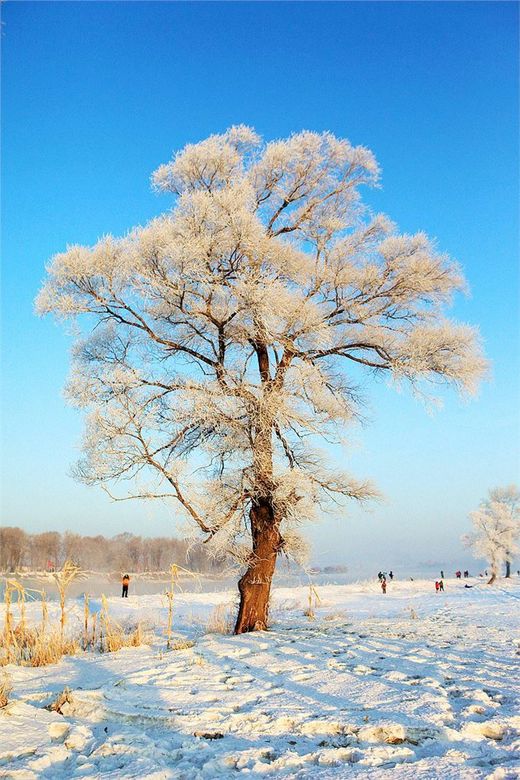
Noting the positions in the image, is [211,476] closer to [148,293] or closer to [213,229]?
[148,293]

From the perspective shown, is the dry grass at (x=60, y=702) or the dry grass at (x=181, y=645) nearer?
the dry grass at (x=60, y=702)

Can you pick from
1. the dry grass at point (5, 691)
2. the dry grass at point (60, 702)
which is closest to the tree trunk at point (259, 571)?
the dry grass at point (5, 691)

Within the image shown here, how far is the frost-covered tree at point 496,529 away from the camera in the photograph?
1805 inches

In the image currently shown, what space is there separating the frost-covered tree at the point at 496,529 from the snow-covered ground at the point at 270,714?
42441 millimetres

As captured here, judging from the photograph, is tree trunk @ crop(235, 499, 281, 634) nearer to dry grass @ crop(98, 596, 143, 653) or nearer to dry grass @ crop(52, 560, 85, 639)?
dry grass @ crop(98, 596, 143, 653)

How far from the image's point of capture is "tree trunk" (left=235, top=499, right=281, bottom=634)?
958 cm

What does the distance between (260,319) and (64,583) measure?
15.6 ft

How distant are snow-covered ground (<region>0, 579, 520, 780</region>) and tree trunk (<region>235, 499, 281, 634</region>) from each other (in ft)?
7.10

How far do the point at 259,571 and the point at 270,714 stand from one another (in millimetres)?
5306

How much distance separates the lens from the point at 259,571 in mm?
9680

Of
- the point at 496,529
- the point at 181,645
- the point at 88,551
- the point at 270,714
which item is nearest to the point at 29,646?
the point at 181,645

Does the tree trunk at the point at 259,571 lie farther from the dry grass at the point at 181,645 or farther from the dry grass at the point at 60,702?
the dry grass at the point at 60,702

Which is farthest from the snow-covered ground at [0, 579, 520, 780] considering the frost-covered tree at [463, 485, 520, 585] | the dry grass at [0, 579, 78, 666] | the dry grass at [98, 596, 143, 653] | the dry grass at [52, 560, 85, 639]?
the frost-covered tree at [463, 485, 520, 585]


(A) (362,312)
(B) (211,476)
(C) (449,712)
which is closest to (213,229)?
(A) (362,312)
